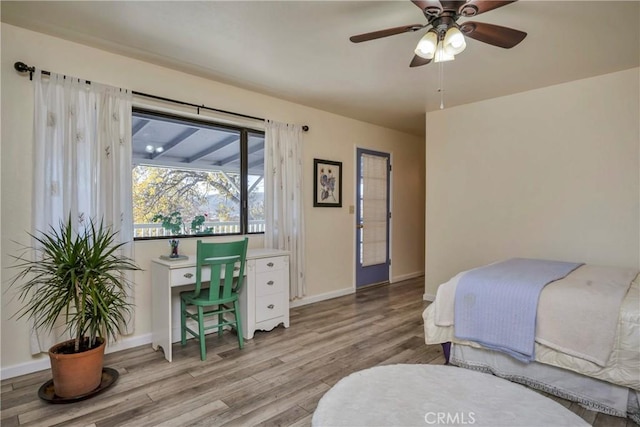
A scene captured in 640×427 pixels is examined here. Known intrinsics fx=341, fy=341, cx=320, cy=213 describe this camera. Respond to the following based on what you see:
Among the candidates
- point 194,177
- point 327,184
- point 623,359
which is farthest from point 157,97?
point 623,359

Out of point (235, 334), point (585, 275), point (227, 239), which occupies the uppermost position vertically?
point (227, 239)

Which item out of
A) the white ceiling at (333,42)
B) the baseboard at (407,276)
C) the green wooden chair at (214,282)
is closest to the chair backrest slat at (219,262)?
the green wooden chair at (214,282)

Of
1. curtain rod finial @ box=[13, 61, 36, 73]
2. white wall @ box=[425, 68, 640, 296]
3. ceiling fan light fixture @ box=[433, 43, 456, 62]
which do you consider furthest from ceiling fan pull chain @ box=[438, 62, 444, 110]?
curtain rod finial @ box=[13, 61, 36, 73]

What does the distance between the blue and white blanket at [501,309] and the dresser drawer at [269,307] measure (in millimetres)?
1705

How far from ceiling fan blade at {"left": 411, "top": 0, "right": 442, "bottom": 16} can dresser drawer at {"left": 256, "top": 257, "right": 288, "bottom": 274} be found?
2391 millimetres

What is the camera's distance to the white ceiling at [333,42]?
2.21 metres

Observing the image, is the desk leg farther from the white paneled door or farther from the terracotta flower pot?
the white paneled door

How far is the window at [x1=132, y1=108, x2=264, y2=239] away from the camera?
10.2 ft

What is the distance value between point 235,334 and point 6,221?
6.58ft

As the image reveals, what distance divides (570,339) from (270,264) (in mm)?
2387

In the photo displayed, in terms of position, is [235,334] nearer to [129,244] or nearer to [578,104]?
[129,244]

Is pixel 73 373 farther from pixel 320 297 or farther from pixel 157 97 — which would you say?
pixel 320 297

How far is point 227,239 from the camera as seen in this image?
361 centimetres

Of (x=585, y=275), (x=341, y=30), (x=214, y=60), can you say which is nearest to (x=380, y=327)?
(x=585, y=275)
